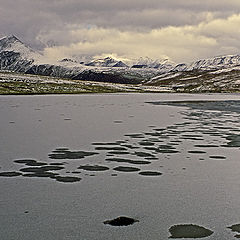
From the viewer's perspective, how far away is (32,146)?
21.7m

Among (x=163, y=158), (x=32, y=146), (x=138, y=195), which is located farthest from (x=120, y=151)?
(x=138, y=195)

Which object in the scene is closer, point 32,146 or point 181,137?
point 32,146

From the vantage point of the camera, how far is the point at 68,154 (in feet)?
64.0

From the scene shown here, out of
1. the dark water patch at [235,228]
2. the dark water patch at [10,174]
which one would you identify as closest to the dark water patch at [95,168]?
the dark water patch at [10,174]

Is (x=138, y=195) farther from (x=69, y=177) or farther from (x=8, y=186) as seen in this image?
(x=8, y=186)

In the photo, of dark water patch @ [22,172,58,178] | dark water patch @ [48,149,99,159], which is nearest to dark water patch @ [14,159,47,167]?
dark water patch @ [48,149,99,159]

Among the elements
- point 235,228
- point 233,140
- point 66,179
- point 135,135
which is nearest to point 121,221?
point 235,228

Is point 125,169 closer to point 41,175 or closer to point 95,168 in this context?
point 95,168

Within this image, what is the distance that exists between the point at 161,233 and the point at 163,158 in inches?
370

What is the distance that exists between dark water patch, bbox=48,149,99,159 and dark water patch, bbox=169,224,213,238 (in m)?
9.87

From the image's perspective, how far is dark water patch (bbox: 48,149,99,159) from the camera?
739 inches

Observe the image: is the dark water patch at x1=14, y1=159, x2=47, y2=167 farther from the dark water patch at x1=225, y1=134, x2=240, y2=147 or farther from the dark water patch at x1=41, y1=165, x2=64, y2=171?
the dark water patch at x1=225, y1=134, x2=240, y2=147

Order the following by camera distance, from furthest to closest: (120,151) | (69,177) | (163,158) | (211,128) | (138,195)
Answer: (211,128)
(120,151)
(163,158)
(69,177)
(138,195)

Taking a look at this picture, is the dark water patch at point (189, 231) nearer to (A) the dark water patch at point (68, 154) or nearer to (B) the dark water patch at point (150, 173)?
(B) the dark water patch at point (150, 173)
